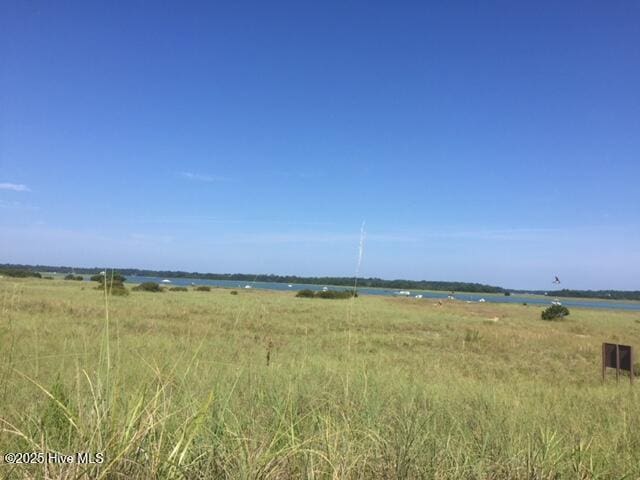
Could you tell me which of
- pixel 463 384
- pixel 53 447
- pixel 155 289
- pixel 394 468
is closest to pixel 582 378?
pixel 463 384

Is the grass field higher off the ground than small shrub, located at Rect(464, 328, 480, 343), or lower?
higher

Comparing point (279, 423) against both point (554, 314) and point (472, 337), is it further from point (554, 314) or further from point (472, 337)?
point (554, 314)

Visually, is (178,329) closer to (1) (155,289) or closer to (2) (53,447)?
(2) (53,447)

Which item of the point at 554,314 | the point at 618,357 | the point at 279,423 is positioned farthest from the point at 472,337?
the point at 554,314

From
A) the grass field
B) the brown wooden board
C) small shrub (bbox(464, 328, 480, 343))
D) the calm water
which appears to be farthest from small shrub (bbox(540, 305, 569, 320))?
the grass field

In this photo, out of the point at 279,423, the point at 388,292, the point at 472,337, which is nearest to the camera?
the point at 279,423

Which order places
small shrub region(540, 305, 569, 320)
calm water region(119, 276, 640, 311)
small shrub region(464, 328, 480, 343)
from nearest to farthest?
calm water region(119, 276, 640, 311), small shrub region(464, 328, 480, 343), small shrub region(540, 305, 569, 320)

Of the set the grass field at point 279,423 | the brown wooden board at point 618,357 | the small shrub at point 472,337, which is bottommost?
the small shrub at point 472,337

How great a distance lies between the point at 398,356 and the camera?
1405 cm

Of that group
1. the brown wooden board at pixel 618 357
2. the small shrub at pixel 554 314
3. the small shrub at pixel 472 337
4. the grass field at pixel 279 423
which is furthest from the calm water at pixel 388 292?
the small shrub at pixel 472 337

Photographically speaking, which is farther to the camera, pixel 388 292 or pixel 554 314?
pixel 554 314

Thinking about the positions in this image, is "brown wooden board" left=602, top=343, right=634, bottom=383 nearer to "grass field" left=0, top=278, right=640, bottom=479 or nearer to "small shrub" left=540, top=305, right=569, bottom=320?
"grass field" left=0, top=278, right=640, bottom=479

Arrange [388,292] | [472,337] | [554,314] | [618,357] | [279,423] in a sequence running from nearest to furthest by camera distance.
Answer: [279,423], [388,292], [618,357], [472,337], [554,314]

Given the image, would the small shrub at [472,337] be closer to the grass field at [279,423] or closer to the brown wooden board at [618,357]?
the brown wooden board at [618,357]
